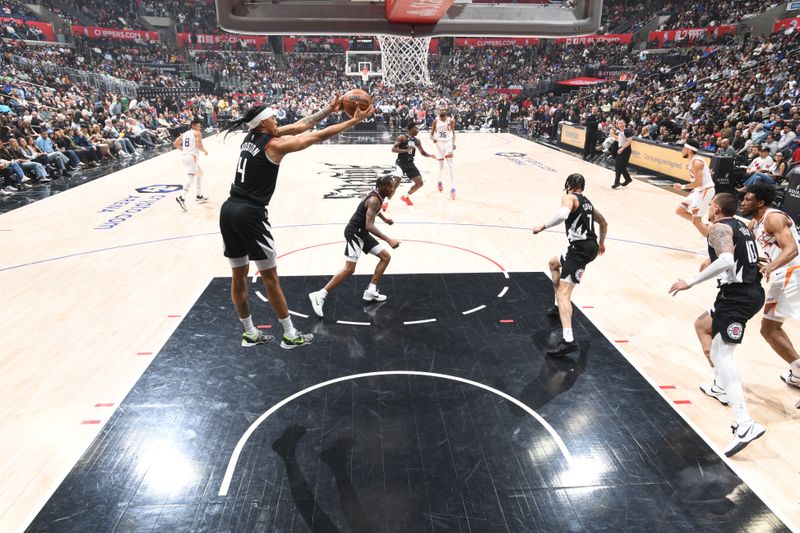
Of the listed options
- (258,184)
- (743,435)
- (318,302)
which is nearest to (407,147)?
(318,302)

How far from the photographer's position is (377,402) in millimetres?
4379

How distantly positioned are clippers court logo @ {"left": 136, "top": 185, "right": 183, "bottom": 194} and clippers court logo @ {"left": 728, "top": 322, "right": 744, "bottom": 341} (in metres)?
12.0

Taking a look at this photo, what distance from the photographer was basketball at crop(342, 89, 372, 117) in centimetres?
390

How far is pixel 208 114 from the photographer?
26391mm

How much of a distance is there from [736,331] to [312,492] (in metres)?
3.31

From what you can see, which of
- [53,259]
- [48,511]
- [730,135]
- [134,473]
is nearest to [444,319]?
[134,473]

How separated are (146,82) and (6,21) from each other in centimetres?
705

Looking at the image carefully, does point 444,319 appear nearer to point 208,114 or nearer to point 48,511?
point 48,511

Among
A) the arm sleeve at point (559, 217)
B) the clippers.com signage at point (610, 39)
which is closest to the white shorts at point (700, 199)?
the arm sleeve at point (559, 217)

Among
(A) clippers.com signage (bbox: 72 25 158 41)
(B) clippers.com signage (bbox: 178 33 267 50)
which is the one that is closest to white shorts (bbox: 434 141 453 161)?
(B) clippers.com signage (bbox: 178 33 267 50)

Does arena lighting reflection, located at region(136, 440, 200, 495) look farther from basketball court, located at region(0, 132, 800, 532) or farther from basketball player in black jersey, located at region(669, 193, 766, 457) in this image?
basketball player in black jersey, located at region(669, 193, 766, 457)

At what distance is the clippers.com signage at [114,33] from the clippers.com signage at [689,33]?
110 feet

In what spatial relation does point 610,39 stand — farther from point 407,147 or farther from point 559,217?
point 559,217

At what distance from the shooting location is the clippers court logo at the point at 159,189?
12.3 meters
